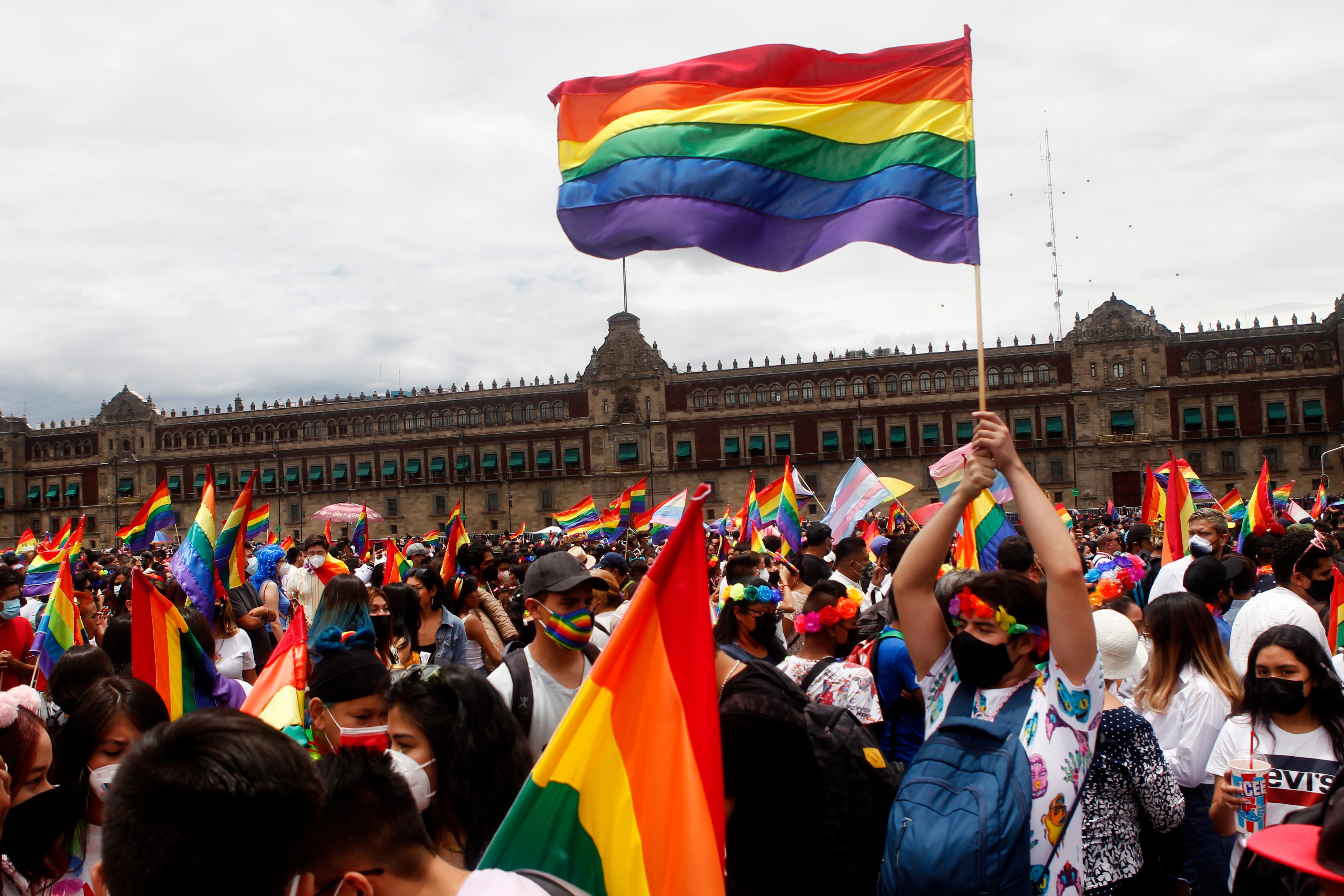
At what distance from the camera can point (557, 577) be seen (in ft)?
13.0

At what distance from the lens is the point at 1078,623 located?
2.75 meters

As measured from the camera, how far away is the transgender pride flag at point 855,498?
1300 centimetres

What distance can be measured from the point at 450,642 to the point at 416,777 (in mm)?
3686

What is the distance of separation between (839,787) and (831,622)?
162 cm

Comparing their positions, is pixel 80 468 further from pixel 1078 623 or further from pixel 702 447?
pixel 1078 623

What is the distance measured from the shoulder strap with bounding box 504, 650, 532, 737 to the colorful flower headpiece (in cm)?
173

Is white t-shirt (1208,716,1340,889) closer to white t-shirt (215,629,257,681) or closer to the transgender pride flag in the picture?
white t-shirt (215,629,257,681)

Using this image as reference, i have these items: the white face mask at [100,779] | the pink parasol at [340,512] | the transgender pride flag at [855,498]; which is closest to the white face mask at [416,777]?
the white face mask at [100,779]

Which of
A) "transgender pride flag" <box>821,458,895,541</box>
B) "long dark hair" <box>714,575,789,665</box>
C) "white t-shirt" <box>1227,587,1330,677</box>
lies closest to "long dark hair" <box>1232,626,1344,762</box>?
"white t-shirt" <box>1227,587,1330,677</box>

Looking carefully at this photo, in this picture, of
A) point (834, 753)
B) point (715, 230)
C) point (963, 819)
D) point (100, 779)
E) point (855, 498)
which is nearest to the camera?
point (963, 819)

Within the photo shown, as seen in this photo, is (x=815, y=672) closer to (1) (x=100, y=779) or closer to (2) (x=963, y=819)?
(2) (x=963, y=819)

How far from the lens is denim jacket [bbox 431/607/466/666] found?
6.12 metres

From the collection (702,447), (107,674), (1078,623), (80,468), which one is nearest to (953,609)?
(1078,623)

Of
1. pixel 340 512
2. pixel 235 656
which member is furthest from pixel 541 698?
pixel 340 512
